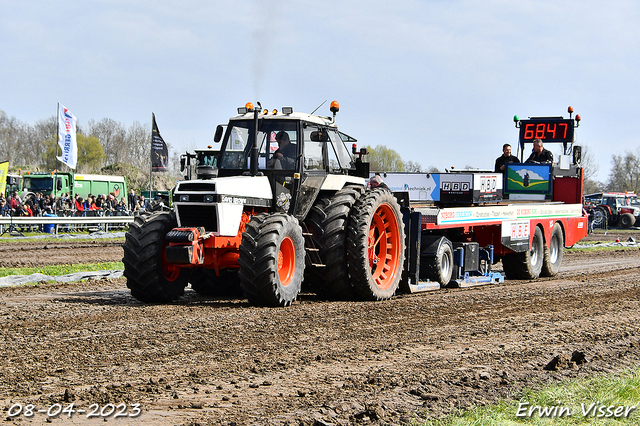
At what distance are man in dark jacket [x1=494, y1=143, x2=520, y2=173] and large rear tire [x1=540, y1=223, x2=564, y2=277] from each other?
1664 millimetres

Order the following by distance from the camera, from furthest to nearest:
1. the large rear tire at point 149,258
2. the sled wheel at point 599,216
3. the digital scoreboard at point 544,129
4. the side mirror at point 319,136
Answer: the sled wheel at point 599,216 < the digital scoreboard at point 544,129 < the side mirror at point 319,136 < the large rear tire at point 149,258

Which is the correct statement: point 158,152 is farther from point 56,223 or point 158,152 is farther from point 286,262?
point 286,262

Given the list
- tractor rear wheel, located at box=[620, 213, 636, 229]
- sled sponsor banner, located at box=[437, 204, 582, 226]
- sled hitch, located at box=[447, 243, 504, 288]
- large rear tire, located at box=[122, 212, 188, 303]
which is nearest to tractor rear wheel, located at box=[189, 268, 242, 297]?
large rear tire, located at box=[122, 212, 188, 303]

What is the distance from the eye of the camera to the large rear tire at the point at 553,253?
47.5 feet

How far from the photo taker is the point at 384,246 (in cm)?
1027

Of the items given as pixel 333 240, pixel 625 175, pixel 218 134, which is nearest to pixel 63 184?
pixel 218 134

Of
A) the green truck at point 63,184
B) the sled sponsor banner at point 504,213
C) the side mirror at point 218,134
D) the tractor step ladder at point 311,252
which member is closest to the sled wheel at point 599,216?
the sled sponsor banner at point 504,213

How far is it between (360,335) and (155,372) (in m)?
2.35

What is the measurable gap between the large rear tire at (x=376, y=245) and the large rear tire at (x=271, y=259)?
0.84 metres

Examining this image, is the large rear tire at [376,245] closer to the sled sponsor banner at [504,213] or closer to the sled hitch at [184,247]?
the sled sponsor banner at [504,213]

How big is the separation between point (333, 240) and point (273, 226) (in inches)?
47.5

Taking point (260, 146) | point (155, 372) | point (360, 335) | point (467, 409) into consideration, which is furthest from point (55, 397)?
point (260, 146)

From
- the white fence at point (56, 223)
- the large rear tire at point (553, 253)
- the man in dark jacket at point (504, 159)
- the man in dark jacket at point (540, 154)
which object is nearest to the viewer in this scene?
the large rear tire at point (553, 253)

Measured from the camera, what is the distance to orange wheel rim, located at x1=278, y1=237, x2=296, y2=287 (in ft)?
28.1
